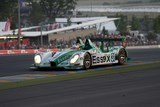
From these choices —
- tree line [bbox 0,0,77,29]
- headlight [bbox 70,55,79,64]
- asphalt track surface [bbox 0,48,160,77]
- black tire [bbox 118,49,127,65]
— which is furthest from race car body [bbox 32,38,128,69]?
tree line [bbox 0,0,77,29]

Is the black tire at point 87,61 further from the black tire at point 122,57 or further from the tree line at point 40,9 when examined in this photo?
the tree line at point 40,9

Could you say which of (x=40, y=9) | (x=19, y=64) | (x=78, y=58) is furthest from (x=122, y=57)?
(x=40, y=9)

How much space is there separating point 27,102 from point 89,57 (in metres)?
10.1

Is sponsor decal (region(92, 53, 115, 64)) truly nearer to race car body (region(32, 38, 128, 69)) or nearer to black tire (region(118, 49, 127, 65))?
race car body (region(32, 38, 128, 69))

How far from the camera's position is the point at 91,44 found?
22000 mm

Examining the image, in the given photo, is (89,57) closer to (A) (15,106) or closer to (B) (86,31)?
(A) (15,106)

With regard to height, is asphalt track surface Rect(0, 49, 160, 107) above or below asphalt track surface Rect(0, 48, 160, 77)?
below

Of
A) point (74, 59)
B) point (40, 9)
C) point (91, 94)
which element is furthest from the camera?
point (40, 9)

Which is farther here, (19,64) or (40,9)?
(40,9)

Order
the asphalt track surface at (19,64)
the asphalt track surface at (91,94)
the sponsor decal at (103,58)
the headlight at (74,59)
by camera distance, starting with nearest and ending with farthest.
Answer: the asphalt track surface at (91,94)
the asphalt track surface at (19,64)
the headlight at (74,59)
the sponsor decal at (103,58)

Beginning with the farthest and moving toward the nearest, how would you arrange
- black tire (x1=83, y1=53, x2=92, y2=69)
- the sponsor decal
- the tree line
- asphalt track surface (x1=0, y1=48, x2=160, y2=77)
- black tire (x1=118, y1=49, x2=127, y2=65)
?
the tree line < black tire (x1=118, y1=49, x2=127, y2=65) < the sponsor decal < black tire (x1=83, y1=53, x2=92, y2=69) < asphalt track surface (x1=0, y1=48, x2=160, y2=77)

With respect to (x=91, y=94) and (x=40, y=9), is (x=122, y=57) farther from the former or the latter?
(x=40, y=9)

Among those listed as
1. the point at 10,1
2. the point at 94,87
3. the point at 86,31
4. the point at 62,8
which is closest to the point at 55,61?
the point at 94,87

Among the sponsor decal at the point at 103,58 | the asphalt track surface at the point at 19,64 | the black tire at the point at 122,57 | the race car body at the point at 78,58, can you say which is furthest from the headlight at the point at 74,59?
the black tire at the point at 122,57
